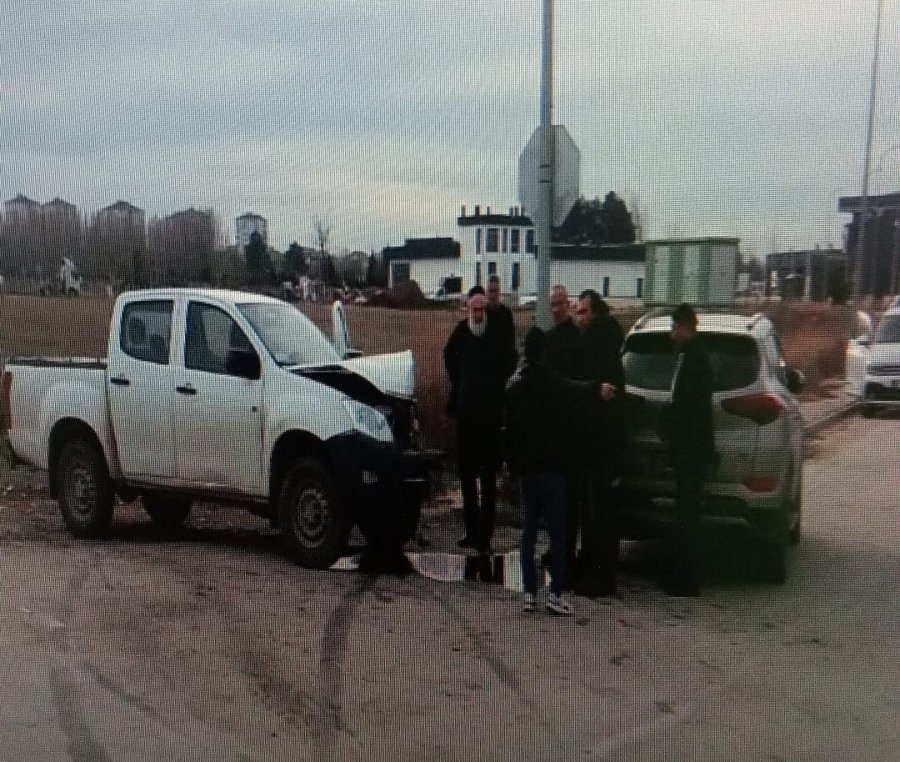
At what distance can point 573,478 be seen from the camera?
21.7 feet

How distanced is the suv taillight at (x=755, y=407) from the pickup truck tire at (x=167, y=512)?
15.5 feet

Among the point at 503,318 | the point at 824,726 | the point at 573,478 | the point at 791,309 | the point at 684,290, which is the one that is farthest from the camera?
the point at 791,309

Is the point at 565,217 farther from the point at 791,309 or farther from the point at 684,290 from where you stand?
the point at 791,309

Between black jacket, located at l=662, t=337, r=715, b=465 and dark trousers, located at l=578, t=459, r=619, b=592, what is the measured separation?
0.56 meters

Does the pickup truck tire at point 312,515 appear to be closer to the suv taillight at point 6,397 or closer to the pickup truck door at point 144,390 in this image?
the pickup truck door at point 144,390

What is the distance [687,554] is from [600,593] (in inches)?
25.5

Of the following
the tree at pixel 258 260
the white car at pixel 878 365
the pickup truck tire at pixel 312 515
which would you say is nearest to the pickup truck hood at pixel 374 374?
the pickup truck tire at pixel 312 515

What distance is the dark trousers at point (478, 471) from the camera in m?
7.48

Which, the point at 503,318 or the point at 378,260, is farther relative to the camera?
the point at 378,260

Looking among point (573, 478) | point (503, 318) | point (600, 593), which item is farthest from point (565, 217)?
point (600, 593)

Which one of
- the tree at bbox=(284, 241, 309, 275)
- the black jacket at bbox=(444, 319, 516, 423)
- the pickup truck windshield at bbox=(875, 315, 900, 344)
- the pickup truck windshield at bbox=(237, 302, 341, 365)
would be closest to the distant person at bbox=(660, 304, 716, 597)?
the black jacket at bbox=(444, 319, 516, 423)

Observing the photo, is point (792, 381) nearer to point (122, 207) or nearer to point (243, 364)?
point (243, 364)

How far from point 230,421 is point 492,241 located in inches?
124

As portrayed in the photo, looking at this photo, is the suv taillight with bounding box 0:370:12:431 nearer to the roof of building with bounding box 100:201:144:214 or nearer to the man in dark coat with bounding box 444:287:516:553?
the roof of building with bounding box 100:201:144:214
